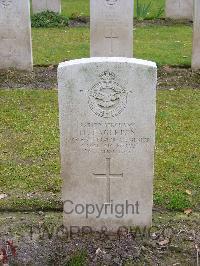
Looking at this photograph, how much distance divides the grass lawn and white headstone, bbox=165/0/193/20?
759 millimetres

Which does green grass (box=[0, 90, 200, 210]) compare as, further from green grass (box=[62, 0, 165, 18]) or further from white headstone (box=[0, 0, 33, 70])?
green grass (box=[62, 0, 165, 18])

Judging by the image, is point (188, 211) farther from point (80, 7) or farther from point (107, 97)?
point (80, 7)

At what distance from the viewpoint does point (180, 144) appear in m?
6.52

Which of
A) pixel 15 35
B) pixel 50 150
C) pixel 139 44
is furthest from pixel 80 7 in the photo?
pixel 50 150

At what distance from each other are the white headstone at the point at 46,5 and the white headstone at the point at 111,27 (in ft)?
17.8

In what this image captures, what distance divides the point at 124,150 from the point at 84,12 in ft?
39.2

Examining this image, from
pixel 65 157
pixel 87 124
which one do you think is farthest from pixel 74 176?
pixel 87 124

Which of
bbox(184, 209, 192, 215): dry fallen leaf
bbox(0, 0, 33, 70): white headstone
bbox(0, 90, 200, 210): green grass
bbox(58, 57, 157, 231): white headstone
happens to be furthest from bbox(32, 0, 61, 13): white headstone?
bbox(58, 57, 157, 231): white headstone

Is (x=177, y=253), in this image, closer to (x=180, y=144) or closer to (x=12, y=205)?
(x=12, y=205)

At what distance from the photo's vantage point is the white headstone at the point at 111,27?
9172mm

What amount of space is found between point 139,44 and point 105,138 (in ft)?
25.7

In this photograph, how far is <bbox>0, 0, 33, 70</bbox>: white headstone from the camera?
9.11m

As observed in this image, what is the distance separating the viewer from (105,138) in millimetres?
4301

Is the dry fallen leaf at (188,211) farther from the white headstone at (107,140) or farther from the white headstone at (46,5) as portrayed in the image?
the white headstone at (46,5)
